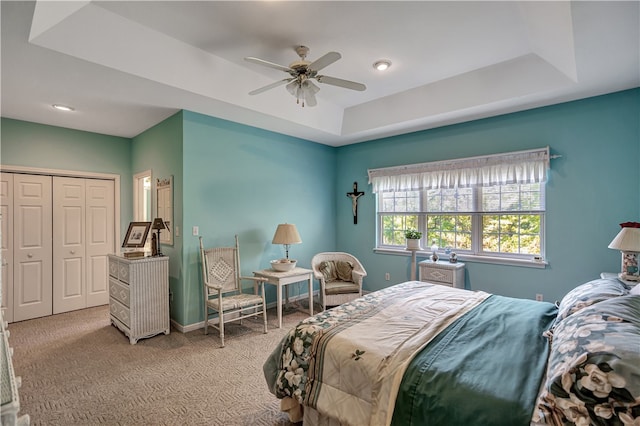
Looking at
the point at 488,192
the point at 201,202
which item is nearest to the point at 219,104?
the point at 201,202

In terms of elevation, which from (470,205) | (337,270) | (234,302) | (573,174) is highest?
(573,174)

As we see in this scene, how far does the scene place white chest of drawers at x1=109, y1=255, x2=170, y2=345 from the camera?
335 centimetres

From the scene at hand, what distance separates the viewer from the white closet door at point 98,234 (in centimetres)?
459

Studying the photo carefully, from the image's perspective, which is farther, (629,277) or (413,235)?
(413,235)

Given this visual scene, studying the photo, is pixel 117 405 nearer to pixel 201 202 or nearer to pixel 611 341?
pixel 201 202

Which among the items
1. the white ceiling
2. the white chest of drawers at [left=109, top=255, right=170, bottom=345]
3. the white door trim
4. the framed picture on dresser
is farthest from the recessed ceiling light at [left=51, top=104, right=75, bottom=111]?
the white chest of drawers at [left=109, top=255, right=170, bottom=345]

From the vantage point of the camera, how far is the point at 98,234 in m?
4.65

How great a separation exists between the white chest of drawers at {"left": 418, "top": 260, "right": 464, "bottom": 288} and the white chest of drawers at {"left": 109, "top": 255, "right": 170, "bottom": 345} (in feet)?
10.6

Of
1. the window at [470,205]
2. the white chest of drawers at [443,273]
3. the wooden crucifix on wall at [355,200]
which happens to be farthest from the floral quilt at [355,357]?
the wooden crucifix on wall at [355,200]

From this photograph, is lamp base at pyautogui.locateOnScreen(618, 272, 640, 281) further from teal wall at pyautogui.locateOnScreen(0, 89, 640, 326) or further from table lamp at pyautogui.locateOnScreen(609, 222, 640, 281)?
teal wall at pyautogui.locateOnScreen(0, 89, 640, 326)

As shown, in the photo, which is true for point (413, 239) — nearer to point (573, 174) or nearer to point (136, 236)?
point (573, 174)

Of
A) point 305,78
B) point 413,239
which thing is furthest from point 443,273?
point 305,78

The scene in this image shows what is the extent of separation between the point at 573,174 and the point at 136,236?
5.08m

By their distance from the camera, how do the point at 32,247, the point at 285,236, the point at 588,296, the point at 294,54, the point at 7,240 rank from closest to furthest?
the point at 588,296 → the point at 294,54 → the point at 7,240 → the point at 32,247 → the point at 285,236
